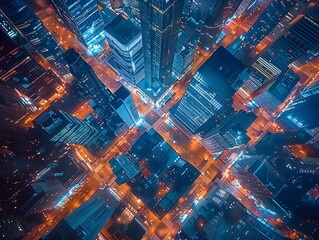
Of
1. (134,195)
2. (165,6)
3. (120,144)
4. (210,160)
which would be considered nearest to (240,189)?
(210,160)

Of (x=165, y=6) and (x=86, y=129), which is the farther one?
(x=86, y=129)

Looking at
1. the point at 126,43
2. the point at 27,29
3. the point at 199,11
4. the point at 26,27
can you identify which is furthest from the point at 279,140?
the point at 26,27

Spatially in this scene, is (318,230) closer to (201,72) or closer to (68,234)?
(201,72)

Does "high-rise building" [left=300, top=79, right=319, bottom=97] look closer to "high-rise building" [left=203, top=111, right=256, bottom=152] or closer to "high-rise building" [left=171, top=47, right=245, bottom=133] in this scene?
"high-rise building" [left=203, top=111, right=256, bottom=152]

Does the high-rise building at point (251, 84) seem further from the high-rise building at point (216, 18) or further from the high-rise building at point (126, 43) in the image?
the high-rise building at point (126, 43)

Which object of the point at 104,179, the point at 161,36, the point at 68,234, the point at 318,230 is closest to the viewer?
the point at 161,36

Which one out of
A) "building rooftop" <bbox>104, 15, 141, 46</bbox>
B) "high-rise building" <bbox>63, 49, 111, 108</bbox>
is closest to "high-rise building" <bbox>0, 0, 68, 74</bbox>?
"high-rise building" <bbox>63, 49, 111, 108</bbox>

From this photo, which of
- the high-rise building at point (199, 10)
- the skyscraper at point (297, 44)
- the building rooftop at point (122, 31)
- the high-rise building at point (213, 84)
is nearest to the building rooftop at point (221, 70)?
the high-rise building at point (213, 84)
